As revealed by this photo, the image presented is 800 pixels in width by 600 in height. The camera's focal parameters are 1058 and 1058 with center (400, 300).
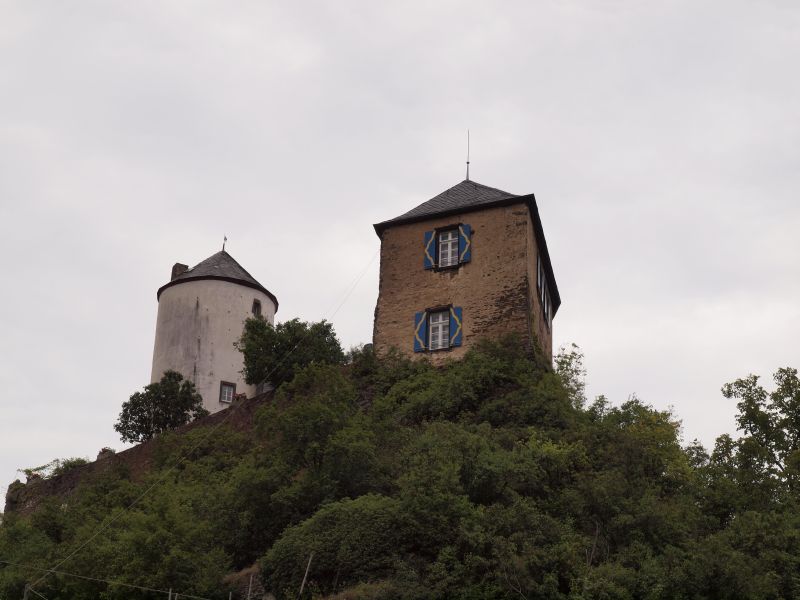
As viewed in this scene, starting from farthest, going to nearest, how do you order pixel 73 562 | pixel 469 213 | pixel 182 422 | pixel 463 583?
pixel 182 422 < pixel 469 213 < pixel 73 562 < pixel 463 583

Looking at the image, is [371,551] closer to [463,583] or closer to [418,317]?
[463,583]

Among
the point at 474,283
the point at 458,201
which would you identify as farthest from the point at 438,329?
the point at 458,201

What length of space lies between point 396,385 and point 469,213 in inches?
239

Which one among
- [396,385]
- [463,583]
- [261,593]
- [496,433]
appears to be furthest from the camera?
[396,385]

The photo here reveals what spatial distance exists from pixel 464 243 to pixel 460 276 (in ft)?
3.57

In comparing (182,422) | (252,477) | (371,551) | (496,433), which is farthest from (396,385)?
(182,422)

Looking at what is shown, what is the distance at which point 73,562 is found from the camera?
74.3 ft

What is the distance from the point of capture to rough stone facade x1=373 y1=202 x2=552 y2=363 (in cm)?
3030

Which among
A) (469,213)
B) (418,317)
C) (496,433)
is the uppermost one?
→ (469,213)

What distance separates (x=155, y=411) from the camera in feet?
126

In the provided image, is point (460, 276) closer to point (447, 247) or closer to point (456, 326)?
point (447, 247)

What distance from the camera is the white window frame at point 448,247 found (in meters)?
31.8

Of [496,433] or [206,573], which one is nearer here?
[206,573]

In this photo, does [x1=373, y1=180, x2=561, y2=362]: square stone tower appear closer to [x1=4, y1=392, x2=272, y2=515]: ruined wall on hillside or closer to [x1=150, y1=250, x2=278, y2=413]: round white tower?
[x1=4, y1=392, x2=272, y2=515]: ruined wall on hillside
